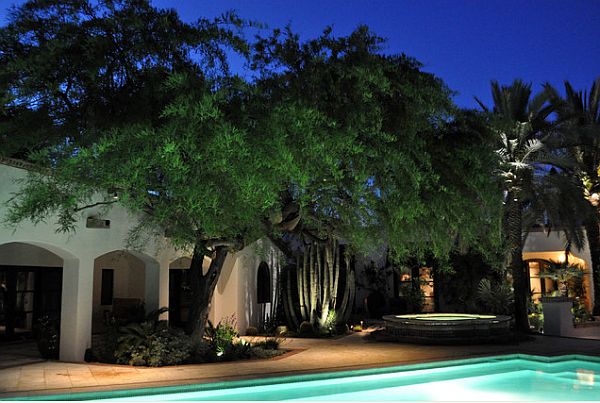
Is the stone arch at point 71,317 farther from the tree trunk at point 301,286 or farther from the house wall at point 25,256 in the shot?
the tree trunk at point 301,286

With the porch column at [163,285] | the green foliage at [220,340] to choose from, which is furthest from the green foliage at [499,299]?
the porch column at [163,285]

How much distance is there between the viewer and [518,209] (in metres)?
17.1

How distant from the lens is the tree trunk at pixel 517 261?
54.0 feet

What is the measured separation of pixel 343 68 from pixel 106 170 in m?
3.47

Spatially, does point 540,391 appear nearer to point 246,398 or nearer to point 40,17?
point 246,398

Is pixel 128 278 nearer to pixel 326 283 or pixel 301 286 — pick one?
pixel 301 286

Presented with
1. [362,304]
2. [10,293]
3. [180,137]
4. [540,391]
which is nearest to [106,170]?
[180,137]

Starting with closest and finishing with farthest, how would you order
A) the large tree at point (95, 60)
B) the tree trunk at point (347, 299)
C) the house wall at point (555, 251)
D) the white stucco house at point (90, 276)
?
1. the large tree at point (95, 60)
2. the white stucco house at point (90, 276)
3. the tree trunk at point (347, 299)
4. the house wall at point (555, 251)

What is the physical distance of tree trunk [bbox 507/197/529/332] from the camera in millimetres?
16453

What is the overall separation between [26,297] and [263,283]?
7.31 meters

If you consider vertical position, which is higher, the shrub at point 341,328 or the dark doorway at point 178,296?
the dark doorway at point 178,296

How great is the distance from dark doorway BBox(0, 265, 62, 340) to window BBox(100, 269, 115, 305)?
269 centimetres

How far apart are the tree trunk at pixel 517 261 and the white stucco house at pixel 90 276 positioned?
721 cm

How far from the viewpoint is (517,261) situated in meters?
17.0
